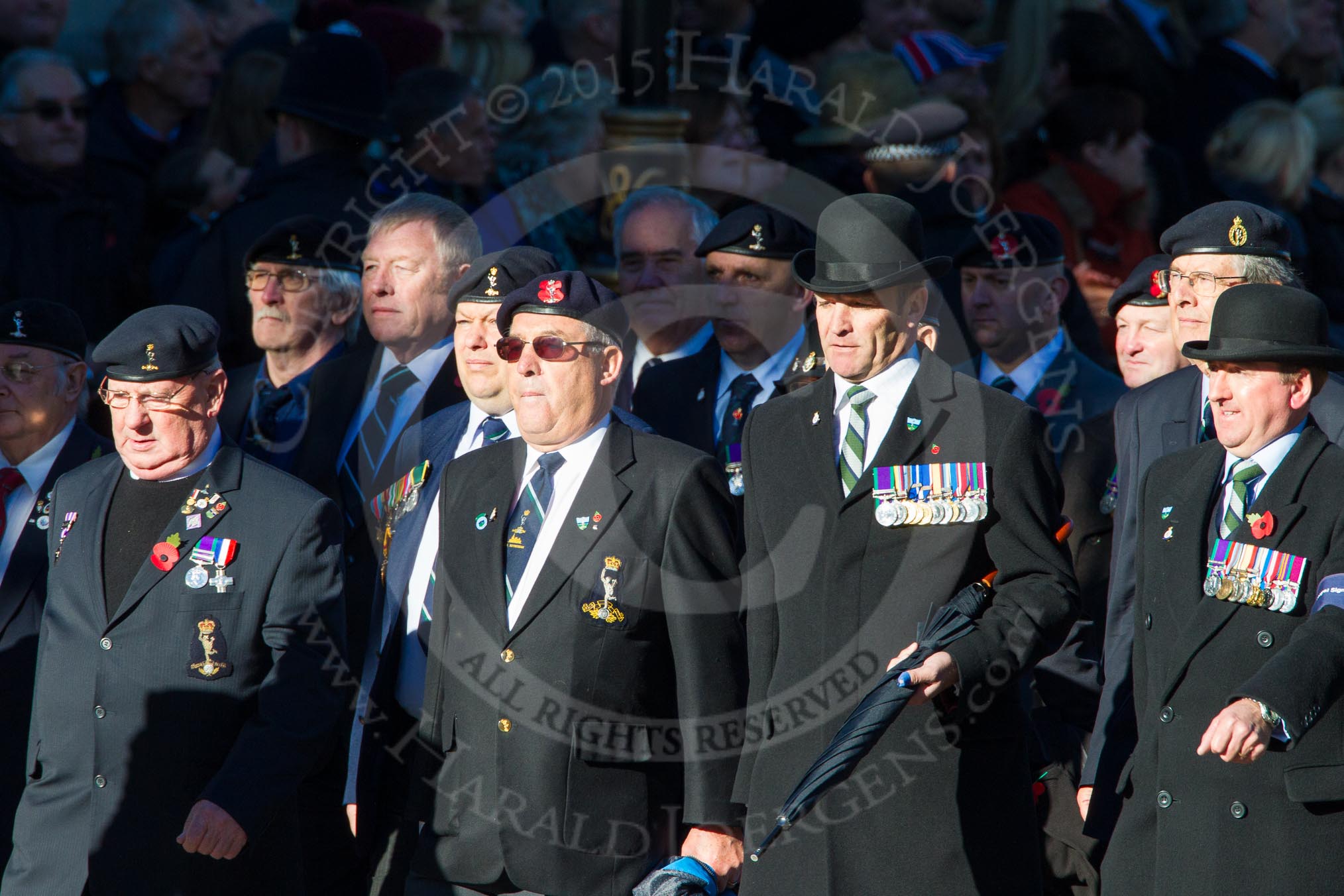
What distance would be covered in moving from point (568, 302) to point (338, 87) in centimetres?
342

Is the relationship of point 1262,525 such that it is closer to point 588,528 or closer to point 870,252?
point 870,252

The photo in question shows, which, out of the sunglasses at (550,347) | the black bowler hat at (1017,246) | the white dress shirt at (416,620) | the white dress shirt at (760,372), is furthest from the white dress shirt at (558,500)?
the black bowler hat at (1017,246)

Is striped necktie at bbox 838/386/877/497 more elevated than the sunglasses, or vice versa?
the sunglasses

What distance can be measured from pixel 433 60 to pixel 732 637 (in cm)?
535

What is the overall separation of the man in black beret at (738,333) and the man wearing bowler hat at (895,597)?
6.78 feet

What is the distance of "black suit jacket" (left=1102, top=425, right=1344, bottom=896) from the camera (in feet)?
13.5

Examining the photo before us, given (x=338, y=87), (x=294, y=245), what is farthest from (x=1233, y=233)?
(x=338, y=87)

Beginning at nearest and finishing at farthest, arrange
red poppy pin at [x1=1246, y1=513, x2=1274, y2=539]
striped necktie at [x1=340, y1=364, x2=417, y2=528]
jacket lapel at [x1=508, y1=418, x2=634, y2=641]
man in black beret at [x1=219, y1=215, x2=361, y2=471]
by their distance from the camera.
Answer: red poppy pin at [x1=1246, y1=513, x2=1274, y2=539] < jacket lapel at [x1=508, y1=418, x2=634, y2=641] < striped necktie at [x1=340, y1=364, x2=417, y2=528] < man in black beret at [x1=219, y1=215, x2=361, y2=471]

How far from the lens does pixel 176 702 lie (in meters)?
4.99

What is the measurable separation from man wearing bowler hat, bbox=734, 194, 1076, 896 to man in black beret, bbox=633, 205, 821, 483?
207 centimetres

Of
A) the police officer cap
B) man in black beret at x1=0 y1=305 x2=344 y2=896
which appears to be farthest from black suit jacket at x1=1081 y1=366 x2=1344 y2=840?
man in black beret at x1=0 y1=305 x2=344 y2=896

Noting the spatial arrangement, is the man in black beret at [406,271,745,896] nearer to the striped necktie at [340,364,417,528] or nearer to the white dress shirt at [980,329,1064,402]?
the striped necktie at [340,364,417,528]

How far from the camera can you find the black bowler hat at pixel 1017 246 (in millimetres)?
7207

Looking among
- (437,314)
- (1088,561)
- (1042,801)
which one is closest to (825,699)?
(1042,801)
